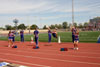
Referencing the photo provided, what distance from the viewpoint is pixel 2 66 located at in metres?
7.09

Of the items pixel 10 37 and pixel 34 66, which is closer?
pixel 34 66

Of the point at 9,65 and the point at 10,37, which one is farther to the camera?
the point at 10,37

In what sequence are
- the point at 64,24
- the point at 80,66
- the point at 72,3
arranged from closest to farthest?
the point at 80,66 < the point at 72,3 < the point at 64,24

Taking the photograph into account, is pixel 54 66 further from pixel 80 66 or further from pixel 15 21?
pixel 15 21

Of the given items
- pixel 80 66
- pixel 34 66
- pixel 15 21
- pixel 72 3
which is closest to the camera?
pixel 80 66

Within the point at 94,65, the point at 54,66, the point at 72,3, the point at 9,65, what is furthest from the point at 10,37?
the point at 72,3

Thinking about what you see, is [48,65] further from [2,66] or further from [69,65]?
[2,66]

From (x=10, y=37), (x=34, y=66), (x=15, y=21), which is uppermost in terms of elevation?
(x=15, y=21)

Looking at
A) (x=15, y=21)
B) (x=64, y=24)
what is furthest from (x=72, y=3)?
(x=64, y=24)

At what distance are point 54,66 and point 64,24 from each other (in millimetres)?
113570

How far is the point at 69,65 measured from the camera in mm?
7027

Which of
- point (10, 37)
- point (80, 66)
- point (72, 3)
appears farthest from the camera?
point (72, 3)

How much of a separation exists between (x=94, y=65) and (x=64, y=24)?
113 meters

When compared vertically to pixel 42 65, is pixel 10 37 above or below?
above
